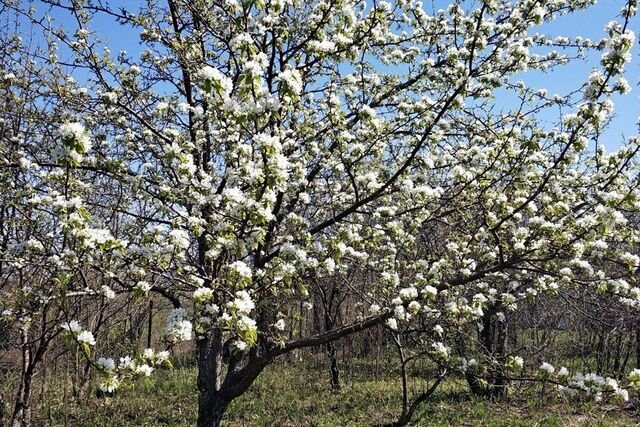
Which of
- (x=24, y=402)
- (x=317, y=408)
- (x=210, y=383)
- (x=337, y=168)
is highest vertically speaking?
(x=337, y=168)

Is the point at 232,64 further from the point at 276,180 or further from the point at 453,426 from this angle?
the point at 453,426

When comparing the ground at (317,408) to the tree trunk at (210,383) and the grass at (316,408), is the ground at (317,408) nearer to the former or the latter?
the grass at (316,408)

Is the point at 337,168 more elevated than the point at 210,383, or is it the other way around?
the point at 337,168

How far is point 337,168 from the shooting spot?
198 inches

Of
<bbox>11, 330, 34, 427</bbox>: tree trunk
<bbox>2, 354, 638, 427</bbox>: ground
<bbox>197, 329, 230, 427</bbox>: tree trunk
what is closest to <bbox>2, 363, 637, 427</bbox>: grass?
<bbox>2, 354, 638, 427</bbox>: ground

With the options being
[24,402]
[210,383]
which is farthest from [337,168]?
[24,402]

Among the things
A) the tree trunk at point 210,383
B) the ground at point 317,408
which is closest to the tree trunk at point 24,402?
the ground at point 317,408

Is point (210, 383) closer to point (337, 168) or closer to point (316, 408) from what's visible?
point (337, 168)

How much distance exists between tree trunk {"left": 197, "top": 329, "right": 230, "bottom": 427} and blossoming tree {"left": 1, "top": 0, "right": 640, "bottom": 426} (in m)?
0.03

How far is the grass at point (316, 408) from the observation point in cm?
921

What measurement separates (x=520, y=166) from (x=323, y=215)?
3.04 meters

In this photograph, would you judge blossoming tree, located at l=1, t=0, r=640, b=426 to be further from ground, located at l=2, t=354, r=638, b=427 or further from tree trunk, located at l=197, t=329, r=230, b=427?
ground, located at l=2, t=354, r=638, b=427

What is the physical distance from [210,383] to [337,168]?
3100mm

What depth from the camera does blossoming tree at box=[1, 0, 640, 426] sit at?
3996mm
